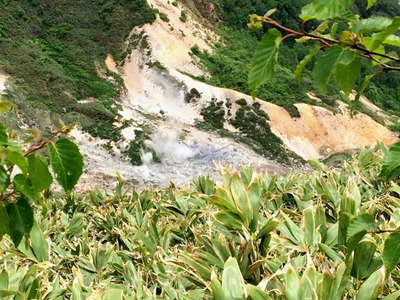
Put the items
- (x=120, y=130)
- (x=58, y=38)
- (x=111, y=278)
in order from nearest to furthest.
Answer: (x=111, y=278)
(x=120, y=130)
(x=58, y=38)

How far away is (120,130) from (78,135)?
2.19m

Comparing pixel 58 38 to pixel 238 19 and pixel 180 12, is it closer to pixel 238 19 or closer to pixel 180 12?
pixel 180 12

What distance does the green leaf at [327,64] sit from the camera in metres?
1.67

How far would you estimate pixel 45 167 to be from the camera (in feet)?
6.10

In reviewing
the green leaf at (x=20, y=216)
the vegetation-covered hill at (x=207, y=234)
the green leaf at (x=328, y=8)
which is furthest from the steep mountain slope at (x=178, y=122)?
the green leaf at (x=328, y=8)

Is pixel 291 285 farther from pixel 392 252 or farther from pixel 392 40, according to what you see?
pixel 392 40

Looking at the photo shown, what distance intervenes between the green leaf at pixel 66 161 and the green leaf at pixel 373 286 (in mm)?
1373

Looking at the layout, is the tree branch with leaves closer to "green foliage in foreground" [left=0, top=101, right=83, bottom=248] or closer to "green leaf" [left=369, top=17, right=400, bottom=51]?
"green leaf" [left=369, top=17, right=400, bottom=51]

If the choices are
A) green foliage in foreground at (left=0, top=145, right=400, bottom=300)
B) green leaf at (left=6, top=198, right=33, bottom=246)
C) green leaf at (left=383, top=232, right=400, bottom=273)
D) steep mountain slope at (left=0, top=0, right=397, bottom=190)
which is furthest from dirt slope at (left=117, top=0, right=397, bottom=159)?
green leaf at (left=383, top=232, right=400, bottom=273)

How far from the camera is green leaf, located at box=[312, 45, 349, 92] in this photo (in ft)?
5.49

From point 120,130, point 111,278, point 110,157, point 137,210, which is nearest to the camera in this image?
point 111,278

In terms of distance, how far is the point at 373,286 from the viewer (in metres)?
2.41

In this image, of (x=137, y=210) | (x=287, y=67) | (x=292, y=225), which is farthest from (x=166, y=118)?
(x=292, y=225)

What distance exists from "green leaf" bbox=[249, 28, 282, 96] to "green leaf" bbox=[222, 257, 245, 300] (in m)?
0.99
